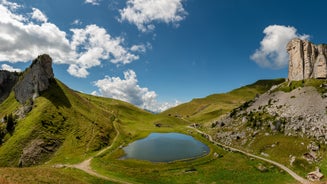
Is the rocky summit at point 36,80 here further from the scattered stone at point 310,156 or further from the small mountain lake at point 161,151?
the scattered stone at point 310,156

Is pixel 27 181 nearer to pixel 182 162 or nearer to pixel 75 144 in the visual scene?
pixel 182 162

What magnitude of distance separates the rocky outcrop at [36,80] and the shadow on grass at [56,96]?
3.55 meters

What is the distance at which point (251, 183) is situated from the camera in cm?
6078

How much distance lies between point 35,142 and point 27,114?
112 feet

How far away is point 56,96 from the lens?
502ft

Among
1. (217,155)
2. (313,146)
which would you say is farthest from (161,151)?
(313,146)

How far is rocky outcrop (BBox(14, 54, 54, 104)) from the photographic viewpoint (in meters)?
155

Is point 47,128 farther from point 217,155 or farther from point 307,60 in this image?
point 307,60

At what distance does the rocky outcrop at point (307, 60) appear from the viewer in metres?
133

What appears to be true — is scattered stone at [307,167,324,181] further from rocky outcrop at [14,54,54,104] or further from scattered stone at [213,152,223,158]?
rocky outcrop at [14,54,54,104]

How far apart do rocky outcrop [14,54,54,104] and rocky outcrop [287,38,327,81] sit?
6368 inches

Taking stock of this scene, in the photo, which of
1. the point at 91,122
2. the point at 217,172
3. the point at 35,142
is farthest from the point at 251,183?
the point at 91,122

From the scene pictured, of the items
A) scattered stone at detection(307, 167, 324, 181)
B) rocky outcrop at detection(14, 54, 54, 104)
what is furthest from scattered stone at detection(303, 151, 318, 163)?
rocky outcrop at detection(14, 54, 54, 104)

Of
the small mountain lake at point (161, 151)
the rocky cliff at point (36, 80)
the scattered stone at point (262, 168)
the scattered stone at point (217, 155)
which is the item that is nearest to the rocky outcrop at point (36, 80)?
the rocky cliff at point (36, 80)
